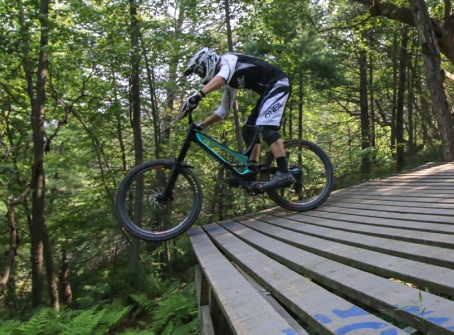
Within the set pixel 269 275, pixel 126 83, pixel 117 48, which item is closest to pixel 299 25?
pixel 126 83

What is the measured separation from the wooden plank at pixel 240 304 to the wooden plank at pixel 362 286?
0.40 feet

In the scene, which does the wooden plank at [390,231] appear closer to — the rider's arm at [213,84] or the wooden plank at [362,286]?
the wooden plank at [362,286]

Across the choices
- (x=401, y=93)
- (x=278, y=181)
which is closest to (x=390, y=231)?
(x=278, y=181)

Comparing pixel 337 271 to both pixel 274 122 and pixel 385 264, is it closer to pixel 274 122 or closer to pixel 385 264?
pixel 385 264

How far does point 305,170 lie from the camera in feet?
14.8

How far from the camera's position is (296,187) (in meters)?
4.55

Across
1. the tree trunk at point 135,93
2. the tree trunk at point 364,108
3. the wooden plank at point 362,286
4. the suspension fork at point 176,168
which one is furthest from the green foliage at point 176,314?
the tree trunk at point 364,108

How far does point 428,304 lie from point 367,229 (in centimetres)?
135

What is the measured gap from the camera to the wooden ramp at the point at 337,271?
1.17 m

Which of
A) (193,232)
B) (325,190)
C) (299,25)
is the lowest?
(193,232)

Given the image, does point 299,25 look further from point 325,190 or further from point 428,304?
point 428,304

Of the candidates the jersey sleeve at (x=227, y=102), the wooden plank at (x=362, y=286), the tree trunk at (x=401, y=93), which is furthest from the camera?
the tree trunk at (x=401, y=93)

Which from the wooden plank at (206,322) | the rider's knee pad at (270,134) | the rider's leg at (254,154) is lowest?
the wooden plank at (206,322)

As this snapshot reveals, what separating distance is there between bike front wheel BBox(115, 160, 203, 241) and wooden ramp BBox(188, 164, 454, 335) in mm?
276
